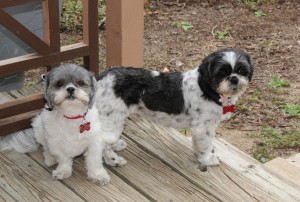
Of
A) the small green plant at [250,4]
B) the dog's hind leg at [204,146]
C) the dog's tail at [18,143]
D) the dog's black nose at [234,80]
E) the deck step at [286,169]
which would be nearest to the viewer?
the dog's black nose at [234,80]

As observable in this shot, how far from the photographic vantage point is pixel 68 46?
16.2 feet

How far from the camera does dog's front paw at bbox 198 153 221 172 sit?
4.81m

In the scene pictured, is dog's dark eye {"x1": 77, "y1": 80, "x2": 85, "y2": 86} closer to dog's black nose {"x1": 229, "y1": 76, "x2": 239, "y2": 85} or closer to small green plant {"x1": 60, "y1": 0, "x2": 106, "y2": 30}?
dog's black nose {"x1": 229, "y1": 76, "x2": 239, "y2": 85}

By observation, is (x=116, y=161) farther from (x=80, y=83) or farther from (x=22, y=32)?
(x=22, y=32)

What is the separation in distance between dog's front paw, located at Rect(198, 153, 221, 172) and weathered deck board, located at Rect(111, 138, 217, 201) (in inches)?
8.7

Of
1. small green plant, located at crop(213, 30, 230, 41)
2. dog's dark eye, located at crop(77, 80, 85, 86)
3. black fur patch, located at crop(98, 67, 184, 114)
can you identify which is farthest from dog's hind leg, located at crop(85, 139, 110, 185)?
small green plant, located at crop(213, 30, 230, 41)

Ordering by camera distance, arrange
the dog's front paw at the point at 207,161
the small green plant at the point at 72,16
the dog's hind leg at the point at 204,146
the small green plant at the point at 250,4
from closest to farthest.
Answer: the dog's hind leg at the point at 204,146
the dog's front paw at the point at 207,161
the small green plant at the point at 72,16
the small green plant at the point at 250,4

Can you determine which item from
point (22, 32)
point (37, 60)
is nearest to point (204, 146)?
point (37, 60)

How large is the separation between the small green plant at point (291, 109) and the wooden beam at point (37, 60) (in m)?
2.76

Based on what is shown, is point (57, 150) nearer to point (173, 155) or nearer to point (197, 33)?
point (173, 155)

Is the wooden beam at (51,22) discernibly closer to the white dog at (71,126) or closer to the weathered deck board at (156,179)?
the white dog at (71,126)

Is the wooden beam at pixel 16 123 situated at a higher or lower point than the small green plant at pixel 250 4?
higher

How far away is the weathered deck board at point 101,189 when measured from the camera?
4438mm

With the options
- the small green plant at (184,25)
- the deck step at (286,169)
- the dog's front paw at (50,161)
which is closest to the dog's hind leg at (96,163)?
the dog's front paw at (50,161)
